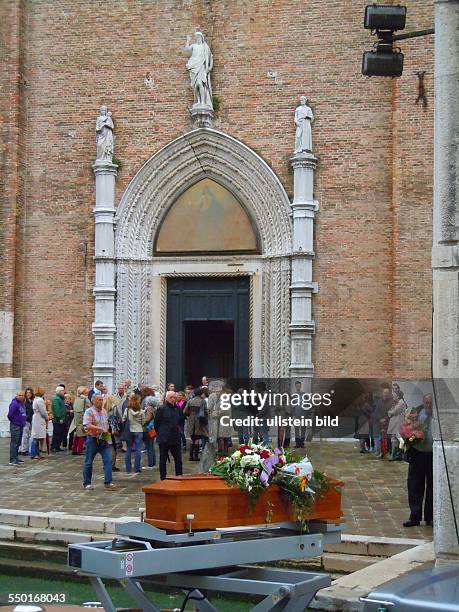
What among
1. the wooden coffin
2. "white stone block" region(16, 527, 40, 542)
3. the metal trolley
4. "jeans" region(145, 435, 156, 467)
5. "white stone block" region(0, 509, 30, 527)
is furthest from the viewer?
"jeans" region(145, 435, 156, 467)

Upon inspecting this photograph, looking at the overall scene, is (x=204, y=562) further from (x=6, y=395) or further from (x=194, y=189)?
(x=194, y=189)

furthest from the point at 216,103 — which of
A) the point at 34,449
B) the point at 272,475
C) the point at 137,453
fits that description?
the point at 272,475

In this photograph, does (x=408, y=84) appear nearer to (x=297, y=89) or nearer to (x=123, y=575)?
(x=297, y=89)

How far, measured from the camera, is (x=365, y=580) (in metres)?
7.65

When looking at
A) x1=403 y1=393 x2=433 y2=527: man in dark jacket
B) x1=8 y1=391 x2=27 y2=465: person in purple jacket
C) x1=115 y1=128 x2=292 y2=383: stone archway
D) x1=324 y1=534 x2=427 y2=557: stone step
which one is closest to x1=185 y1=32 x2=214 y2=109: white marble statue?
x1=115 y1=128 x2=292 y2=383: stone archway

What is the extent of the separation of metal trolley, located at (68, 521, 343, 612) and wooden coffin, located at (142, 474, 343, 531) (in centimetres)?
8

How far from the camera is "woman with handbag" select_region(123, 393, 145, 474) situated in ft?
51.4

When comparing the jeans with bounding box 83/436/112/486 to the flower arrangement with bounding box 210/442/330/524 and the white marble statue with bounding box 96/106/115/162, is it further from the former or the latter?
the white marble statue with bounding box 96/106/115/162

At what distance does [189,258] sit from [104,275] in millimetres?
1850

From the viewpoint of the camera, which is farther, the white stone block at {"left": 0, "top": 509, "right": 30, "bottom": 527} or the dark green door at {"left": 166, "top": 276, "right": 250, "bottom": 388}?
the dark green door at {"left": 166, "top": 276, "right": 250, "bottom": 388}

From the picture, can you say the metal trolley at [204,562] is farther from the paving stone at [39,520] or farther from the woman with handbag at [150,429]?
the woman with handbag at [150,429]

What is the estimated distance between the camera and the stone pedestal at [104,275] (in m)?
20.7

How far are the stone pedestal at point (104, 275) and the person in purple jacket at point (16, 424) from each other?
359 cm

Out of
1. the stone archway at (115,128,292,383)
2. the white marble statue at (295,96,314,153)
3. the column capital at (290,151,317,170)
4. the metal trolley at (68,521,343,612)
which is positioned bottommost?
the metal trolley at (68,521,343,612)
